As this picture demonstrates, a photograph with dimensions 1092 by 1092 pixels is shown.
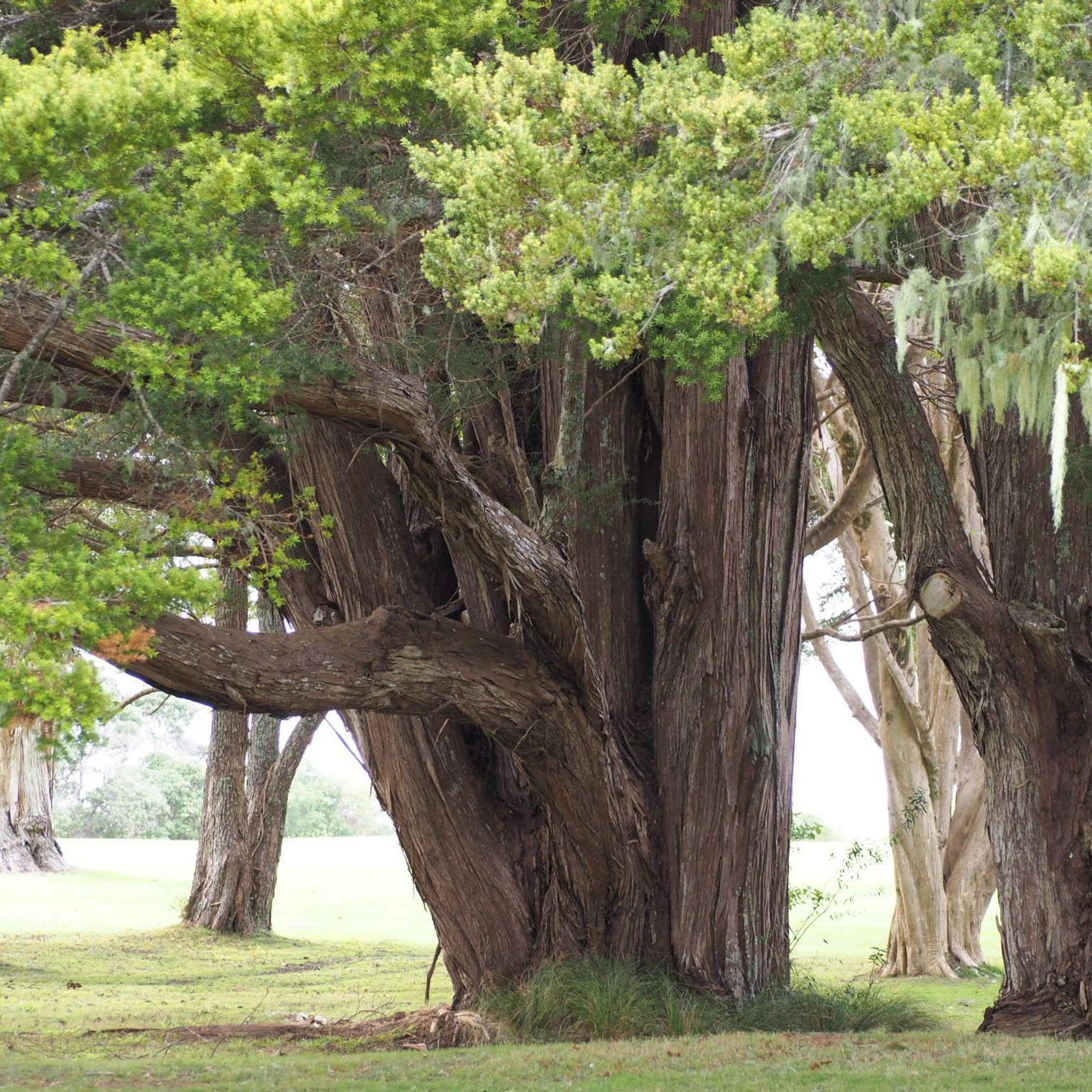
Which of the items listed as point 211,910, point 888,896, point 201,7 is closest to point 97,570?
point 201,7

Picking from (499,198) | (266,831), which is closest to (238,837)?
(266,831)

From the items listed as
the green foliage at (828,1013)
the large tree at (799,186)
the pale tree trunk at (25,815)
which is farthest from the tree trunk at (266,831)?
the large tree at (799,186)

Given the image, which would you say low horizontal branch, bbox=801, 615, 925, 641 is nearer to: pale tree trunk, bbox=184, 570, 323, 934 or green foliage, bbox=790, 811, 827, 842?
green foliage, bbox=790, 811, 827, 842

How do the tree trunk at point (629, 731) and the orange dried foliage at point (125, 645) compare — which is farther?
the tree trunk at point (629, 731)

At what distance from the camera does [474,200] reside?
5.64m

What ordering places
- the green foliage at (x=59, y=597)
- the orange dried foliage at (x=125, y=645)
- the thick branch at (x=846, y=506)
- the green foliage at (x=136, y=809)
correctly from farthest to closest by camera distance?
the green foliage at (x=136, y=809) < the thick branch at (x=846, y=506) < the orange dried foliage at (x=125, y=645) < the green foliage at (x=59, y=597)

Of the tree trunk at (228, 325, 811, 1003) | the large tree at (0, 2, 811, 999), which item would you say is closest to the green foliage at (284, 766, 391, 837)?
the tree trunk at (228, 325, 811, 1003)

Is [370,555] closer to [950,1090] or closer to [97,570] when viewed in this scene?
[97,570]

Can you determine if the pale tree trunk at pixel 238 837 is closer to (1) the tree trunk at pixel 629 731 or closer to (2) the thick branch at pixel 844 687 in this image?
(2) the thick branch at pixel 844 687

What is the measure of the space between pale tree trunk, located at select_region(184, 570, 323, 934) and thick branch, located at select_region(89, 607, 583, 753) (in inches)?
373

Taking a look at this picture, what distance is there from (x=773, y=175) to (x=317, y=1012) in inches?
310

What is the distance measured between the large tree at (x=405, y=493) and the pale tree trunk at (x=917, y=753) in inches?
256

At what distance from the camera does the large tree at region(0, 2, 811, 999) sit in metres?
5.71

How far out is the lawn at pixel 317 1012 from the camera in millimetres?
6434
